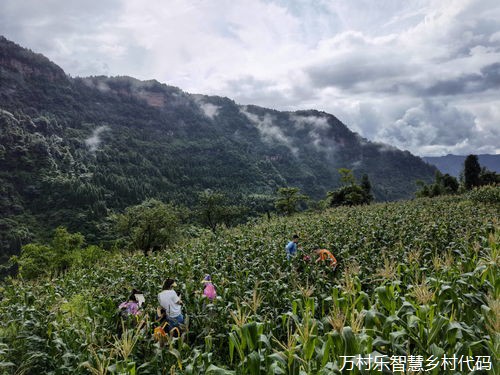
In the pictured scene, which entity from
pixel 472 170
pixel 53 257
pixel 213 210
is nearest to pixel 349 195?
pixel 472 170

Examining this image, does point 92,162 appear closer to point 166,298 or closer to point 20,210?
point 20,210

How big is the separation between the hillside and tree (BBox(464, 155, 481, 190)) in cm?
4380

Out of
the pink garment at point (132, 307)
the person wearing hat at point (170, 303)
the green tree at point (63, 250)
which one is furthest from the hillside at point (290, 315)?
the green tree at point (63, 250)

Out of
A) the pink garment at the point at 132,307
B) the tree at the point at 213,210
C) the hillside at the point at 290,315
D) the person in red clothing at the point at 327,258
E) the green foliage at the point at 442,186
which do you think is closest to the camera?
the hillside at the point at 290,315

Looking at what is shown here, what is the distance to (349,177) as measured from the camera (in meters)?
63.9

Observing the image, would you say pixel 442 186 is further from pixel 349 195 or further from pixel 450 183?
pixel 349 195

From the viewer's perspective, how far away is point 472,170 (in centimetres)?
5572

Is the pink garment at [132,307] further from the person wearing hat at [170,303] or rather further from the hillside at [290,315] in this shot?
the person wearing hat at [170,303]

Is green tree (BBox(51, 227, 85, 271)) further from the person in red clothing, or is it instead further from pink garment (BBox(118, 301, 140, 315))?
the person in red clothing

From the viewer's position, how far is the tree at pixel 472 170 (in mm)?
54875

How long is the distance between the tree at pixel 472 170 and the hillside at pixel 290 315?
43.8 metres

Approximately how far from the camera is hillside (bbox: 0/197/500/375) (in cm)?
407

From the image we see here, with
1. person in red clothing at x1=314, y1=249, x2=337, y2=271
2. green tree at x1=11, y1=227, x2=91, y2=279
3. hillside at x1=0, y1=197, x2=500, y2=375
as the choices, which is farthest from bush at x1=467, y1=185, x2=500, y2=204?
green tree at x1=11, y1=227, x2=91, y2=279

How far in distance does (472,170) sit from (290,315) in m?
63.5
